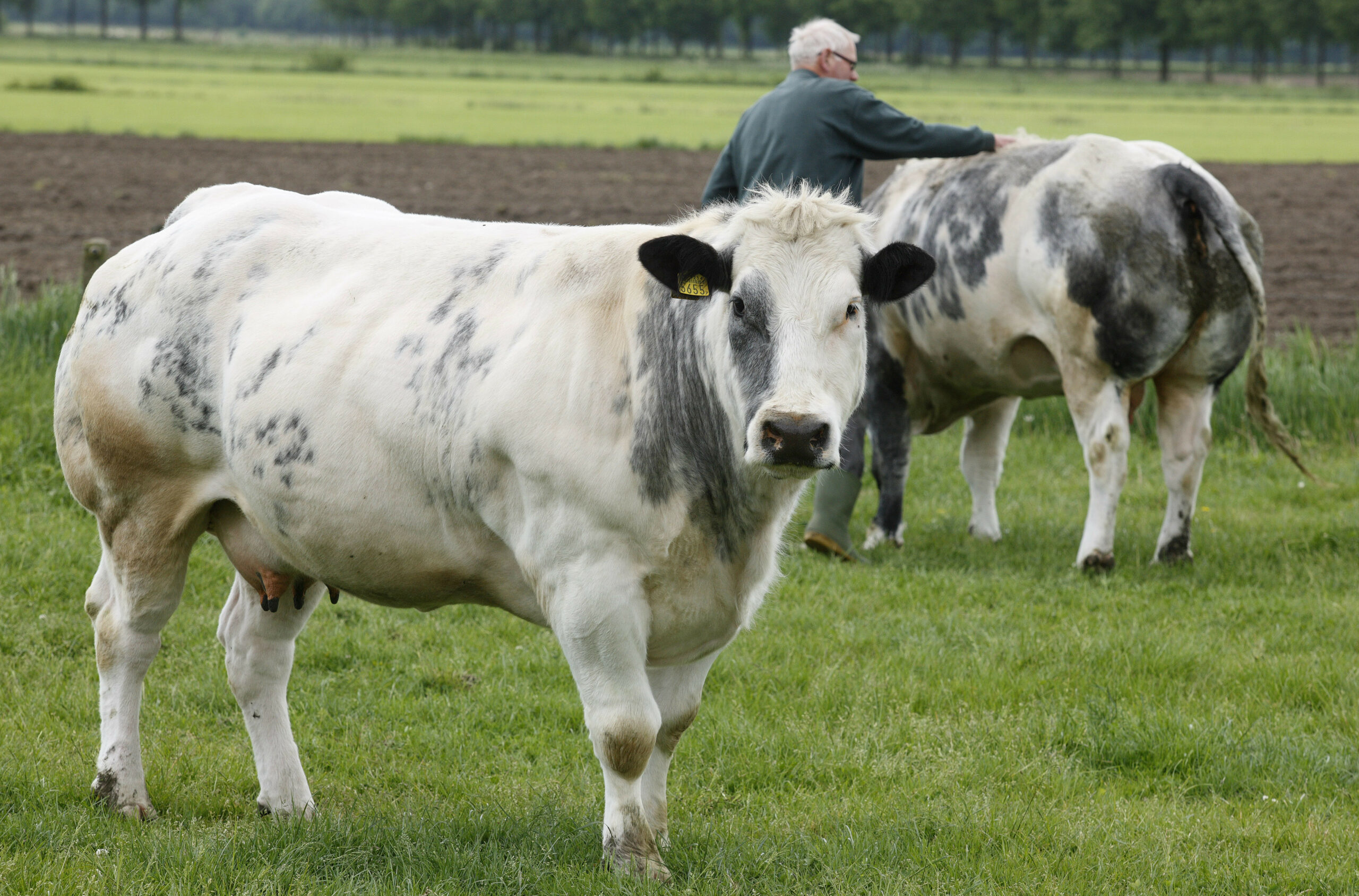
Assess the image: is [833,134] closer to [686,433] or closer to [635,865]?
[686,433]

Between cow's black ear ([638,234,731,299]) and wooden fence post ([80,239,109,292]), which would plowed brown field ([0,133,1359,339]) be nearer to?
wooden fence post ([80,239,109,292])

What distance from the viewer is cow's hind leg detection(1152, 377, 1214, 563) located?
704 centimetres

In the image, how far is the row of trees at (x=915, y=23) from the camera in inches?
3898

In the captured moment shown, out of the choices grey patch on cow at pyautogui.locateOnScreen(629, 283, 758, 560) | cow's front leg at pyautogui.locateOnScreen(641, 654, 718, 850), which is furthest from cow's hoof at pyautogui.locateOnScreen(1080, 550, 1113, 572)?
grey patch on cow at pyautogui.locateOnScreen(629, 283, 758, 560)

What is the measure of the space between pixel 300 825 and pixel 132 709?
721 millimetres

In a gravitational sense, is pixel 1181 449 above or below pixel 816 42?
below

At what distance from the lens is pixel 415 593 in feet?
12.5

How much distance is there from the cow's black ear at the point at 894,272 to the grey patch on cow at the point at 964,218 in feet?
11.1

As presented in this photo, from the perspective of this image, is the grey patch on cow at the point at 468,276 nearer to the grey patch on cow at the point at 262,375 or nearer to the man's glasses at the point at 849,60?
the grey patch on cow at the point at 262,375

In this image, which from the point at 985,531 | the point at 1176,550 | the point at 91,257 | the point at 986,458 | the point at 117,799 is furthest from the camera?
the point at 91,257

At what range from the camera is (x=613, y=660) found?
3.40 metres

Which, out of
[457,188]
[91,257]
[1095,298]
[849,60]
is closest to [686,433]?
[1095,298]

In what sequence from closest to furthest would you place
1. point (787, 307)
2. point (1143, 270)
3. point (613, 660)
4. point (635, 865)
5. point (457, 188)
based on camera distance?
point (787, 307)
point (613, 660)
point (635, 865)
point (1143, 270)
point (457, 188)

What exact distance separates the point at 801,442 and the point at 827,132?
4.00 metres
